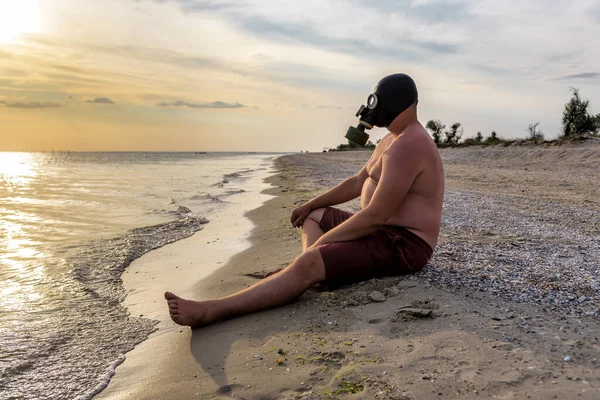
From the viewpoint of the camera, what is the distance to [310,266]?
3.34m

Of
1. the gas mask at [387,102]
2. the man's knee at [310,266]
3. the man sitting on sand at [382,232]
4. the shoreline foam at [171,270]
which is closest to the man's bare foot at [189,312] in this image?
the man sitting on sand at [382,232]

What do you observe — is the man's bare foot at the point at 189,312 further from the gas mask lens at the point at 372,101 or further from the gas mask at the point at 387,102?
the gas mask lens at the point at 372,101

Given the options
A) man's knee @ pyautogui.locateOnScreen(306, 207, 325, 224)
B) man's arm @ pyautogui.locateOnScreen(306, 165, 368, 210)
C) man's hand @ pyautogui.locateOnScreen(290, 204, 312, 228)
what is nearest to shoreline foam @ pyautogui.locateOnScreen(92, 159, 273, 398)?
man's hand @ pyautogui.locateOnScreen(290, 204, 312, 228)

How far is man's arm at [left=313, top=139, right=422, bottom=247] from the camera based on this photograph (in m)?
3.26

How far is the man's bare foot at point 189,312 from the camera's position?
10.5 feet

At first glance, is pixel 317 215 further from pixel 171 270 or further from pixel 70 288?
pixel 70 288

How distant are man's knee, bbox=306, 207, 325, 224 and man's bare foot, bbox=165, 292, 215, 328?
1286mm

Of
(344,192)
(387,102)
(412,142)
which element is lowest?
(344,192)

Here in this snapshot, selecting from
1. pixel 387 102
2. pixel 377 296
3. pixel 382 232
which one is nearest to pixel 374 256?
pixel 382 232

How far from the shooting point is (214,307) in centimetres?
325

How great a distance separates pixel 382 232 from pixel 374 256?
19cm

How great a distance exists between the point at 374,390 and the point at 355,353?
39 centimetres

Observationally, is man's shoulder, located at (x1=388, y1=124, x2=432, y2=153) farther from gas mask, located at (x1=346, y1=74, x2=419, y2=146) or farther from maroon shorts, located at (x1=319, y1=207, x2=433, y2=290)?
maroon shorts, located at (x1=319, y1=207, x2=433, y2=290)

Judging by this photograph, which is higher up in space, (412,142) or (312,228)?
(412,142)
